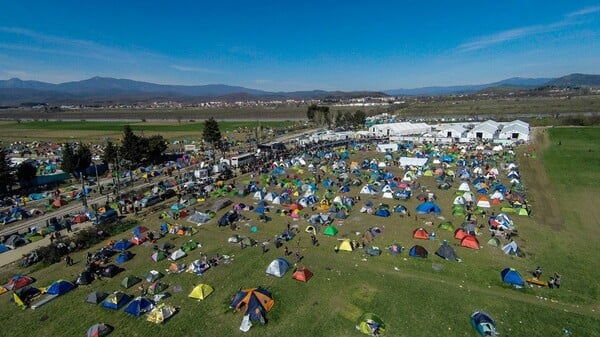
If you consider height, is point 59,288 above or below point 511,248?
below

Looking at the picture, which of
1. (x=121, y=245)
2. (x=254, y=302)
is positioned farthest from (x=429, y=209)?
(x=121, y=245)

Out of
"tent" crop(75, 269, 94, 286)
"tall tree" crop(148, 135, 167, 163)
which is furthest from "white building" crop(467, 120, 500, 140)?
"tent" crop(75, 269, 94, 286)

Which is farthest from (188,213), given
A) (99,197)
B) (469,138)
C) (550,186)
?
(469,138)

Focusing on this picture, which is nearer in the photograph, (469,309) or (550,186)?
(469,309)

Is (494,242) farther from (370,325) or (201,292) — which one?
(201,292)

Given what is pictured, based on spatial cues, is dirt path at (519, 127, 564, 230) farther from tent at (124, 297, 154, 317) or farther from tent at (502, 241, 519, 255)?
tent at (124, 297, 154, 317)

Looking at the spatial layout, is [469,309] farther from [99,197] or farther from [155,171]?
[155,171]
